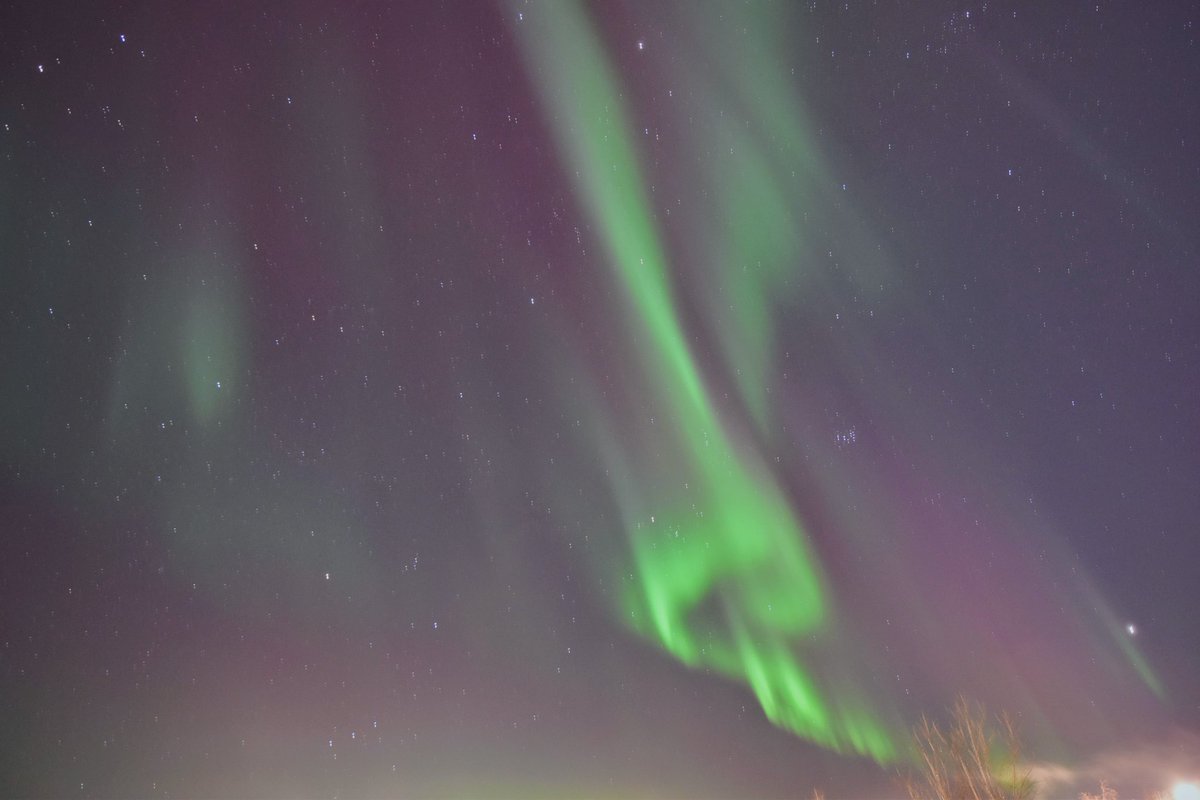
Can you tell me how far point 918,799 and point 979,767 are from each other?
454cm

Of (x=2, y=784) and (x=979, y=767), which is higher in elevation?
(x=2, y=784)

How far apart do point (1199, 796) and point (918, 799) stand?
28.7 feet

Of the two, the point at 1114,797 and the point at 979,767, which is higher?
the point at 979,767

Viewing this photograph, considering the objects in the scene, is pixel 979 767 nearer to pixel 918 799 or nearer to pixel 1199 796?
pixel 918 799

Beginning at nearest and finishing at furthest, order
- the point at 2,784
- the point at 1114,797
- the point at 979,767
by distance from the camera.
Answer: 1. the point at 1114,797
2. the point at 979,767
3. the point at 2,784

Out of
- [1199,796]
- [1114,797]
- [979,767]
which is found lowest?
[1199,796]

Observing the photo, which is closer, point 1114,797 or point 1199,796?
point 1114,797

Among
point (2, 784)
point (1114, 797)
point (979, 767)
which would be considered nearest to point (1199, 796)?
point (1114, 797)

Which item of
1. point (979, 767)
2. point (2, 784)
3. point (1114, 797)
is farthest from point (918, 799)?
point (2, 784)

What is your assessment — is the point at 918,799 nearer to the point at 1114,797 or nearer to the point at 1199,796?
the point at 1114,797

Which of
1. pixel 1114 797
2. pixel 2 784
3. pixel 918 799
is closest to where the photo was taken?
pixel 1114 797

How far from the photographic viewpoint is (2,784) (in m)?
30.4

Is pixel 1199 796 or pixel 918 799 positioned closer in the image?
pixel 1199 796

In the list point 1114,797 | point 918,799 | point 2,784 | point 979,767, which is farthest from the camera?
point 2,784
